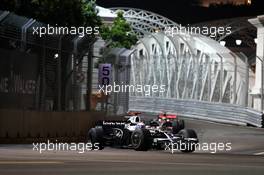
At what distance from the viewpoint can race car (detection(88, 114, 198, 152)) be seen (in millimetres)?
20016

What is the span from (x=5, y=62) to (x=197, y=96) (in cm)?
3442

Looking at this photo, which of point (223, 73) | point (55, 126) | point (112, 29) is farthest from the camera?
point (112, 29)

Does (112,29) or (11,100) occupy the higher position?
(112,29)

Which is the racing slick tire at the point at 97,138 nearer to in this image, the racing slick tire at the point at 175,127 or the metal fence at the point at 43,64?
the metal fence at the point at 43,64

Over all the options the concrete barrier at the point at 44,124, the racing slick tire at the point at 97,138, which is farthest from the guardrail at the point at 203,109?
the racing slick tire at the point at 97,138

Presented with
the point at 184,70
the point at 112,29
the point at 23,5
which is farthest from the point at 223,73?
the point at 23,5

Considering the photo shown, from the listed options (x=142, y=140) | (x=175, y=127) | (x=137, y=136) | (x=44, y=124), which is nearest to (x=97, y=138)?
(x=137, y=136)

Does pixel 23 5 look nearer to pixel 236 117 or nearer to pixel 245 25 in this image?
pixel 236 117

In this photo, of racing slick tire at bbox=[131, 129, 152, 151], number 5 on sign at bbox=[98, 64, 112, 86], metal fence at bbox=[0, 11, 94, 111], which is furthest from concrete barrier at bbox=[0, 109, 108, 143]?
racing slick tire at bbox=[131, 129, 152, 151]

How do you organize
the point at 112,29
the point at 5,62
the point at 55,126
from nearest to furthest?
the point at 5,62 → the point at 55,126 → the point at 112,29

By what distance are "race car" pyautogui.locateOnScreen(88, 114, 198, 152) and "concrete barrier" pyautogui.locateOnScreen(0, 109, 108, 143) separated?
8.30ft

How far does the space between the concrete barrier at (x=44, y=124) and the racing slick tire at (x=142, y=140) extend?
431 cm

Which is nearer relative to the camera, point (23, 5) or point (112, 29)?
point (23, 5)

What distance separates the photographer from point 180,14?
12938cm
